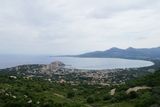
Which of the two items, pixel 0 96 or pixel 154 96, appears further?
pixel 0 96

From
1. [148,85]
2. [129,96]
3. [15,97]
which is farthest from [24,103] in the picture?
[148,85]

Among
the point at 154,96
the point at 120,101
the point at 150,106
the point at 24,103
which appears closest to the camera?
the point at 150,106

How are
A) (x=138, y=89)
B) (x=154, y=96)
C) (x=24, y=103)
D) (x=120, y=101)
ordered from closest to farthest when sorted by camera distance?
(x=154, y=96), (x=24, y=103), (x=120, y=101), (x=138, y=89)

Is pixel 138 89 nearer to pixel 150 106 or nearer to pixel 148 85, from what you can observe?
pixel 148 85

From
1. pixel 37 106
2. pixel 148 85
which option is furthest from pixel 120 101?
pixel 37 106

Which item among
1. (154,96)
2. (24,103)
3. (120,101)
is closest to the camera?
(154,96)

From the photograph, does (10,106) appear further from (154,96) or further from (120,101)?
(154,96)

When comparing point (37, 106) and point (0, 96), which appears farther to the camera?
point (0, 96)

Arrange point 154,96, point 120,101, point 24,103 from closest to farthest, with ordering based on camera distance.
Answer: point 154,96
point 24,103
point 120,101
